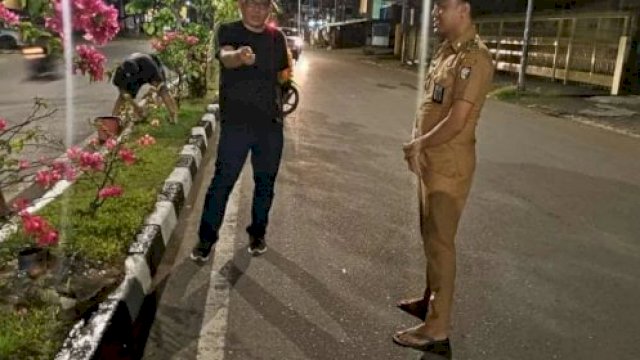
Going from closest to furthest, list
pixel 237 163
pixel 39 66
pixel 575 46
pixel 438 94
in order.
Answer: pixel 438 94, pixel 237 163, pixel 575 46, pixel 39 66

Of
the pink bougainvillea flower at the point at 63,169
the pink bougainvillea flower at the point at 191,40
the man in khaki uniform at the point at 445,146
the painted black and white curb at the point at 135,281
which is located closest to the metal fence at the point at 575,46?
the pink bougainvillea flower at the point at 191,40

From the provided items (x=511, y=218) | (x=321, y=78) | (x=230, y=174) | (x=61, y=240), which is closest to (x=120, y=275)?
(x=61, y=240)

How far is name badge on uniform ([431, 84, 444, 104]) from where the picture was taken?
2.72 meters

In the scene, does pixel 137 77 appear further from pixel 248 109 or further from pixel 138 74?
pixel 248 109

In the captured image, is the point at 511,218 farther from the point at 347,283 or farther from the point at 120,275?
the point at 120,275

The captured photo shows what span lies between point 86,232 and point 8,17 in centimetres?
154

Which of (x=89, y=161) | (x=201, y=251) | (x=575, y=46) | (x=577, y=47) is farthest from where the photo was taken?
(x=575, y=46)

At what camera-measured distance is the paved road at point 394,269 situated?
121 inches

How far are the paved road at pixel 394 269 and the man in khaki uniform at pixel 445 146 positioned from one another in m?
0.26

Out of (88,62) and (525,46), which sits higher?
(525,46)

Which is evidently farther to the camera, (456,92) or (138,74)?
(138,74)

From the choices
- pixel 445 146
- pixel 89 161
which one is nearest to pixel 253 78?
pixel 89 161

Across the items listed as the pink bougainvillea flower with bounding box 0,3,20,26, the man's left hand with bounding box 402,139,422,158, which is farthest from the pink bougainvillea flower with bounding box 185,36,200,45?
the man's left hand with bounding box 402,139,422,158

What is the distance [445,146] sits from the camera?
2.77 metres
